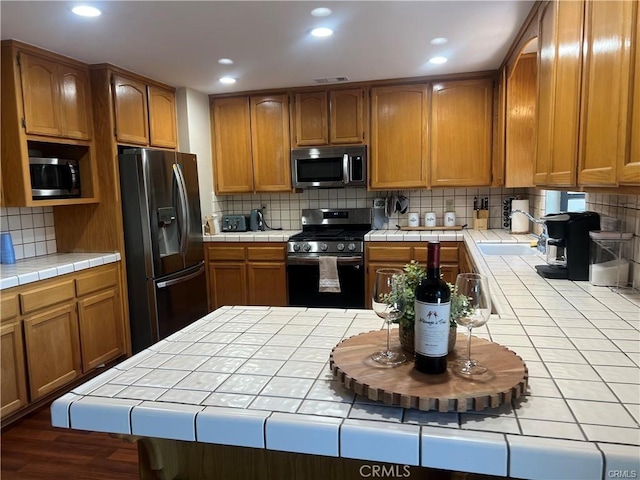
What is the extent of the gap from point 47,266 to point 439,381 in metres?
2.76

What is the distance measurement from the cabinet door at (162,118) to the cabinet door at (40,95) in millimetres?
822

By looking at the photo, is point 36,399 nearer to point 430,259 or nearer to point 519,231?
point 430,259

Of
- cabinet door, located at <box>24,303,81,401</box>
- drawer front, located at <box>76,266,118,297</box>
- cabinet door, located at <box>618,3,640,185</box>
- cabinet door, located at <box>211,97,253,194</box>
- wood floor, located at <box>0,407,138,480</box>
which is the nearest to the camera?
cabinet door, located at <box>618,3,640,185</box>

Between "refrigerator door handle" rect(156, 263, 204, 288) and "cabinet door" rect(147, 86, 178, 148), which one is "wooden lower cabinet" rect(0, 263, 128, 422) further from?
"cabinet door" rect(147, 86, 178, 148)

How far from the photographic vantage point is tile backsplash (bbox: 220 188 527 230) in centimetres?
429

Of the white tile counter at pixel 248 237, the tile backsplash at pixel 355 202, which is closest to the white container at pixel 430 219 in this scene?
the tile backsplash at pixel 355 202

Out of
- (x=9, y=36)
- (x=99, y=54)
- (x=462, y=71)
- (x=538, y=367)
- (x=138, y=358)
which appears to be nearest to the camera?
(x=538, y=367)

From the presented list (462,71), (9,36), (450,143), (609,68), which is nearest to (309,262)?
(450,143)

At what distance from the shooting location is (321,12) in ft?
7.95

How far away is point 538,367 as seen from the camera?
1086mm

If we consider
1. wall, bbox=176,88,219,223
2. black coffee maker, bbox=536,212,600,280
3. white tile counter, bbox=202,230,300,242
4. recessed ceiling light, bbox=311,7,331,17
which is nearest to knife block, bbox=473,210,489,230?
white tile counter, bbox=202,230,300,242

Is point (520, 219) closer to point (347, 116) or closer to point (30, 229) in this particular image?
point (347, 116)

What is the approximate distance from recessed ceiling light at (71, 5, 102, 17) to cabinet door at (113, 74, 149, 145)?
1.01 meters

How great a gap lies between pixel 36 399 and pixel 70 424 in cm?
212
